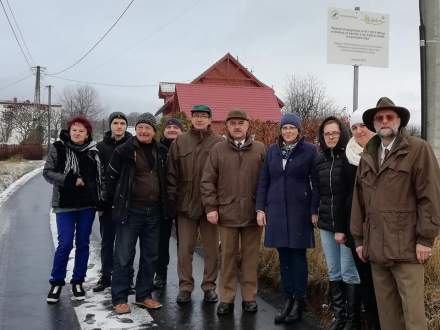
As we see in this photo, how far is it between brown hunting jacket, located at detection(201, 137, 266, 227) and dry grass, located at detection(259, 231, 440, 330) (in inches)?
39.8

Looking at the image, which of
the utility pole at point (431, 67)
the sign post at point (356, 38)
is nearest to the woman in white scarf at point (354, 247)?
the utility pole at point (431, 67)

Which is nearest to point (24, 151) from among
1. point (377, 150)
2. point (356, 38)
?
point (356, 38)

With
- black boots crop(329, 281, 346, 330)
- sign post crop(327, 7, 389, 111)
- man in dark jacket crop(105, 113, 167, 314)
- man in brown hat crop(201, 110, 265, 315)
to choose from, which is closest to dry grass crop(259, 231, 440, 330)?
black boots crop(329, 281, 346, 330)

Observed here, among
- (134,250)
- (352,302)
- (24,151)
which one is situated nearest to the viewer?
(352,302)

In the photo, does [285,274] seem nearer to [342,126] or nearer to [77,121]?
[342,126]

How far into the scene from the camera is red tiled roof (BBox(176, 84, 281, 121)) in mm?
26141

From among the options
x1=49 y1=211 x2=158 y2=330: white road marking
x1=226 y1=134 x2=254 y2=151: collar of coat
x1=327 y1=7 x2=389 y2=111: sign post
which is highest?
x1=327 y1=7 x2=389 y2=111: sign post

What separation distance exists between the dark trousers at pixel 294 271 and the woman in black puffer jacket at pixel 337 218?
330mm

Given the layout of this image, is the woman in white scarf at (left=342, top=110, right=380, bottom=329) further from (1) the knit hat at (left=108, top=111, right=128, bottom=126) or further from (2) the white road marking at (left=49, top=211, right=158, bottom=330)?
(1) the knit hat at (left=108, top=111, right=128, bottom=126)

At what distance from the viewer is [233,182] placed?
4.56 metres

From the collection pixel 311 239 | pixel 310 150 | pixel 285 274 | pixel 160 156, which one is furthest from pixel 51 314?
pixel 310 150

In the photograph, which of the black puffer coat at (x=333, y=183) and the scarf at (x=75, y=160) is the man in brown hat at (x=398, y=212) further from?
the scarf at (x=75, y=160)

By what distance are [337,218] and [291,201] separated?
0.56 meters

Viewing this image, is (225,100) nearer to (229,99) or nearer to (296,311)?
(229,99)
